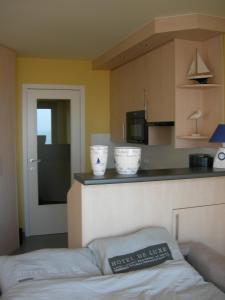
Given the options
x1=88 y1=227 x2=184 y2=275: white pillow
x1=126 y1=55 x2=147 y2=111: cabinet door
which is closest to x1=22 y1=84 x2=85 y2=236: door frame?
x1=126 y1=55 x2=147 y2=111: cabinet door

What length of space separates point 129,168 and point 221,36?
1.61 metres

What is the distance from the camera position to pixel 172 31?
302 cm

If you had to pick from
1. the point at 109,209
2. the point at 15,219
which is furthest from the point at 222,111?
the point at 15,219

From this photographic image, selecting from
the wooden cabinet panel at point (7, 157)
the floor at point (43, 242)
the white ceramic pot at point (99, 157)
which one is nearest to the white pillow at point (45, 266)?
the white ceramic pot at point (99, 157)

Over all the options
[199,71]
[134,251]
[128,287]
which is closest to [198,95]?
[199,71]

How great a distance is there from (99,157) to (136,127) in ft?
5.88

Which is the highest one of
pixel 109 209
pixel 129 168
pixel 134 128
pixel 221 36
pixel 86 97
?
pixel 221 36

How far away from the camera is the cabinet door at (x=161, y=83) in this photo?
3.34m

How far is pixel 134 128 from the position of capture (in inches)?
164

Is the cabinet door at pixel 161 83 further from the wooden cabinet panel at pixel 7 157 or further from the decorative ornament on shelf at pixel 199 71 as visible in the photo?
the wooden cabinet panel at pixel 7 157

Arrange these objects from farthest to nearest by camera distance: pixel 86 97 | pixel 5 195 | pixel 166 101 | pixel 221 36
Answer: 1. pixel 86 97
2. pixel 5 195
3. pixel 166 101
4. pixel 221 36

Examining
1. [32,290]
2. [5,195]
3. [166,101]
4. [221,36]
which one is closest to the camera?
[32,290]

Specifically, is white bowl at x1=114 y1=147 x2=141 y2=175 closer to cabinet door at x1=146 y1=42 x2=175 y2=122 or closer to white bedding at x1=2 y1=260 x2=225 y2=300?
white bedding at x1=2 y1=260 x2=225 y2=300

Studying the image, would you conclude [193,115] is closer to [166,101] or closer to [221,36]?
[166,101]
